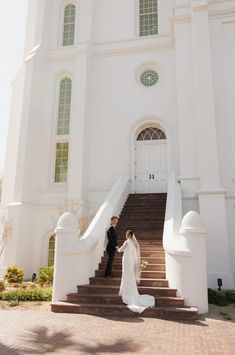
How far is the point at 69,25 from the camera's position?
17.7 m

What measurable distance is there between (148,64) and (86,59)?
3169 mm

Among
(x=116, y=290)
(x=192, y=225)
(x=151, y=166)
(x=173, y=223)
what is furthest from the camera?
(x=151, y=166)

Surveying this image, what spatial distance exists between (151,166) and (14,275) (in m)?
7.60

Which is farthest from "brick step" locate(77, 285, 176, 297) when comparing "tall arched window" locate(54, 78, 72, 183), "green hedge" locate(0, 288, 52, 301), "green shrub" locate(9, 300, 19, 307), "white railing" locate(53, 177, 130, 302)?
"tall arched window" locate(54, 78, 72, 183)

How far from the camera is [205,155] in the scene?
39.6 feet

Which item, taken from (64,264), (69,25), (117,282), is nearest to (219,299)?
(117,282)

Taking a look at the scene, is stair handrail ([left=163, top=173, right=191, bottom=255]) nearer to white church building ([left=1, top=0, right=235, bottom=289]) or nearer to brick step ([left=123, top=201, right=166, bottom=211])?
white church building ([left=1, top=0, right=235, bottom=289])

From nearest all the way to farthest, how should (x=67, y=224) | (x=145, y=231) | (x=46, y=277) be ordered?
(x=67, y=224)
(x=145, y=231)
(x=46, y=277)

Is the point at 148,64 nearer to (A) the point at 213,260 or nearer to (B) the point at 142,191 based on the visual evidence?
A: (B) the point at 142,191

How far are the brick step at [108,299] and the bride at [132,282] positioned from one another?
168 mm

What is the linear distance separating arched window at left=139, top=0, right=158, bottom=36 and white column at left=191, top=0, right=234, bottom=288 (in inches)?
133

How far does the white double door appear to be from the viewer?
14.5 m

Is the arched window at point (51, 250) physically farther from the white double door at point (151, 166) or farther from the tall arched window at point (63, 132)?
the white double door at point (151, 166)

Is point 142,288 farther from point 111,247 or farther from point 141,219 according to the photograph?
point 141,219
